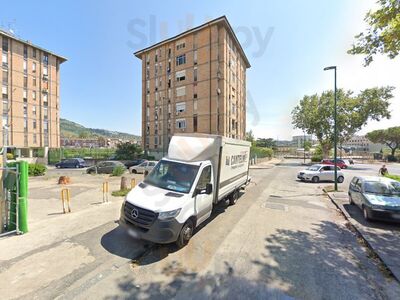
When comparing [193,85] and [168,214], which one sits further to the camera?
[193,85]

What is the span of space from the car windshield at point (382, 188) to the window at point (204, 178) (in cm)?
609

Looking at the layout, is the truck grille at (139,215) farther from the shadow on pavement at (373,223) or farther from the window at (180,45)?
the window at (180,45)

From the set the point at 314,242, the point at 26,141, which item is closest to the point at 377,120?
the point at 314,242

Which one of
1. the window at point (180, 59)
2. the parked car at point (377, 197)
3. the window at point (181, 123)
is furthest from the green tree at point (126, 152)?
the parked car at point (377, 197)

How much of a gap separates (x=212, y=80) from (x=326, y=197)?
82.3ft

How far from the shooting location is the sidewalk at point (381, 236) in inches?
176

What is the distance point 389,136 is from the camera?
5894 centimetres

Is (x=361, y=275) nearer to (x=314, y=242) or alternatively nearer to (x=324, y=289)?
(x=324, y=289)

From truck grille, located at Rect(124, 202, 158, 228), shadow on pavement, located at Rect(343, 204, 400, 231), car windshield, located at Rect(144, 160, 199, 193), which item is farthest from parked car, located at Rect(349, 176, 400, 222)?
truck grille, located at Rect(124, 202, 158, 228)

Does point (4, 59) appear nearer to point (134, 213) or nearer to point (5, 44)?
point (5, 44)

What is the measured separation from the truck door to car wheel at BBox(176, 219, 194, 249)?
1.27 ft

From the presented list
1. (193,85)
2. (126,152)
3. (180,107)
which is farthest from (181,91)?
(126,152)

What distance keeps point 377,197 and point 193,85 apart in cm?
3017

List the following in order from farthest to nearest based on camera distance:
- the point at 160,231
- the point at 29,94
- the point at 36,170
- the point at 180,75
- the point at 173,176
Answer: the point at 29,94 < the point at 180,75 < the point at 36,170 < the point at 173,176 < the point at 160,231
